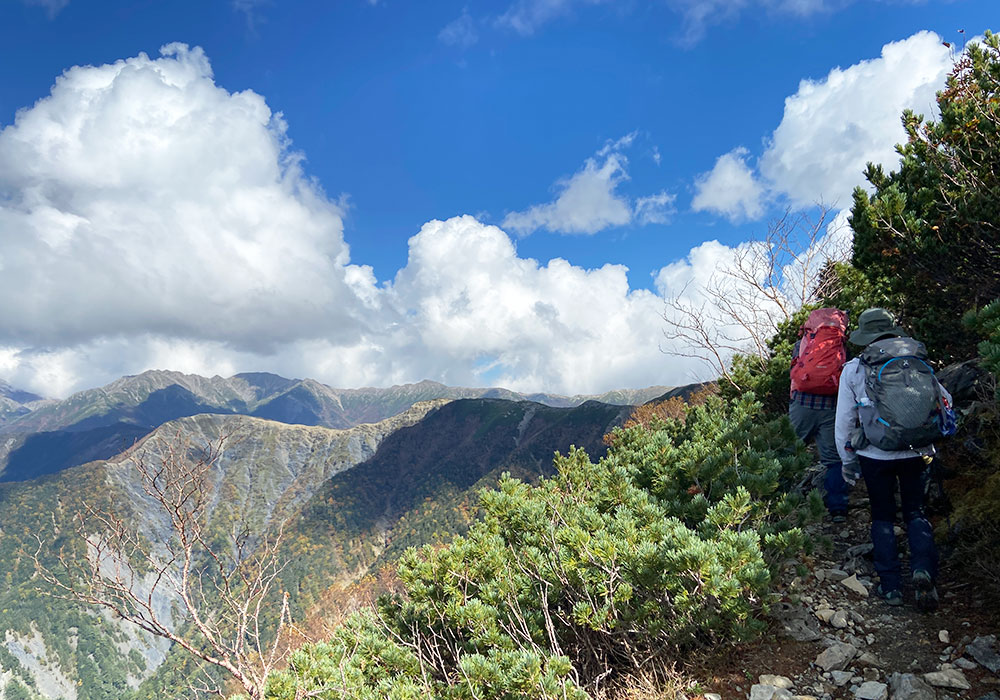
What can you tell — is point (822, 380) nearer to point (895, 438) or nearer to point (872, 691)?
point (895, 438)

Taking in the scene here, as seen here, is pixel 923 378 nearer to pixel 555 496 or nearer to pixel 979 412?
pixel 979 412

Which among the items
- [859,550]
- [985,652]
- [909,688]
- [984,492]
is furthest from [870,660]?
A: [984,492]

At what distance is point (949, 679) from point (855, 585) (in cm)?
Answer: 126

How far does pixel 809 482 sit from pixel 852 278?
4682 mm

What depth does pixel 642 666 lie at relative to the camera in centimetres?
389

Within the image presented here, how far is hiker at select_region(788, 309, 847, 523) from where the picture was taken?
222 inches

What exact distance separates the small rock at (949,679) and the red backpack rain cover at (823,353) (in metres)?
3.40

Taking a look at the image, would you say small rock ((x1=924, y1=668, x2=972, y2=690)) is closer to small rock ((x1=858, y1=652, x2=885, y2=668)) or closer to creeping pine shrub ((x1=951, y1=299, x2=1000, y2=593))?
small rock ((x1=858, y1=652, x2=885, y2=668))

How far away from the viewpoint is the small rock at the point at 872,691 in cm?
297


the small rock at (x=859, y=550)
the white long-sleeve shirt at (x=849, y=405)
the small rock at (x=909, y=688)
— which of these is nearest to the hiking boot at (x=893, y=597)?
the small rock at (x=859, y=550)

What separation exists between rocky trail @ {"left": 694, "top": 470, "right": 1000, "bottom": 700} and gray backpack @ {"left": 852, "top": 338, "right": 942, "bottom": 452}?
121cm

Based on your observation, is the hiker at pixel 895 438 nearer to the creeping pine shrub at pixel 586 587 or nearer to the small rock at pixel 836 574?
the small rock at pixel 836 574

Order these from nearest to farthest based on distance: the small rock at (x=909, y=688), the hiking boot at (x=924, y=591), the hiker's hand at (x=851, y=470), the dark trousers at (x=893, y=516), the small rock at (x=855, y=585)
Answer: the small rock at (x=909, y=688) < the hiking boot at (x=924, y=591) < the dark trousers at (x=893, y=516) < the small rock at (x=855, y=585) < the hiker's hand at (x=851, y=470)

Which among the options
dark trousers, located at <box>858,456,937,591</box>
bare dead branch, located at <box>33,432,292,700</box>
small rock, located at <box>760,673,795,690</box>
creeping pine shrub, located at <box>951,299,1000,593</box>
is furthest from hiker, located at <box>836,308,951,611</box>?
bare dead branch, located at <box>33,432,292,700</box>
